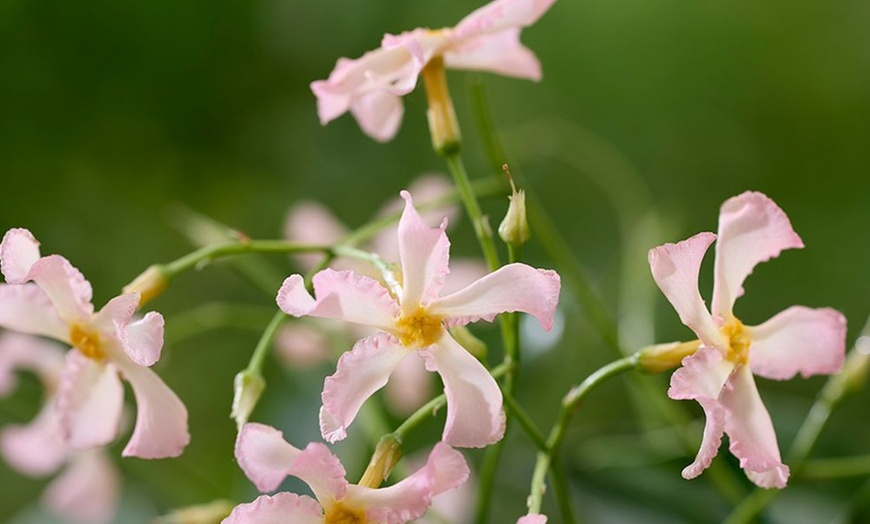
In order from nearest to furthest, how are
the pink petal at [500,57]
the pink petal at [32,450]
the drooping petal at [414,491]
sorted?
1. the drooping petal at [414,491]
2. the pink petal at [500,57]
3. the pink petal at [32,450]

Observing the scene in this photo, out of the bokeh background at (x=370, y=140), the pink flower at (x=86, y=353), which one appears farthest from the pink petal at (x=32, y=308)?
the bokeh background at (x=370, y=140)

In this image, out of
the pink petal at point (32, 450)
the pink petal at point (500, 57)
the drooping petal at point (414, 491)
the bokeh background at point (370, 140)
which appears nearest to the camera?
the drooping petal at point (414, 491)

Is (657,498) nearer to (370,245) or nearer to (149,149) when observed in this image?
(370,245)

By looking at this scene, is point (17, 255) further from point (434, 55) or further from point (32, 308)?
point (434, 55)

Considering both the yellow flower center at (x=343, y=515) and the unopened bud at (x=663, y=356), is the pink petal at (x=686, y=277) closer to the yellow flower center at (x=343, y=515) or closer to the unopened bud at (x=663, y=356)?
the unopened bud at (x=663, y=356)

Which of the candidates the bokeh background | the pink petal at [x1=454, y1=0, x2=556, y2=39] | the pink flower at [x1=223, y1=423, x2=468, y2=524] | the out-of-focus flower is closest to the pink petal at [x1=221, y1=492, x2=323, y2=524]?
the pink flower at [x1=223, y1=423, x2=468, y2=524]

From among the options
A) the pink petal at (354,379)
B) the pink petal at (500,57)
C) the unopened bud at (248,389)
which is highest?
the pink petal at (500,57)

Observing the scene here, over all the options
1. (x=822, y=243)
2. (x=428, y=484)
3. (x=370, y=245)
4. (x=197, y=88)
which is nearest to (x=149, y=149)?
(x=197, y=88)

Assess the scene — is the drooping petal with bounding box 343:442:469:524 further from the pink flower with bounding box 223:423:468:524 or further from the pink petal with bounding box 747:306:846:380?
the pink petal with bounding box 747:306:846:380
